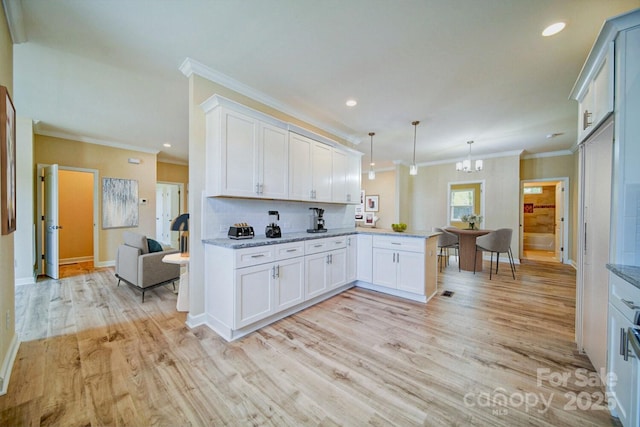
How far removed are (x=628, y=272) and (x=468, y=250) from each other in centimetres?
391

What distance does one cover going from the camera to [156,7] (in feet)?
5.80

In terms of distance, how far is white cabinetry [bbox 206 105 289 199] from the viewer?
8.13 ft

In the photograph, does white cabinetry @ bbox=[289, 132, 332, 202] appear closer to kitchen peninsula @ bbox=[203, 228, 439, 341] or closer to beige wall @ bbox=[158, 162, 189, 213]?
kitchen peninsula @ bbox=[203, 228, 439, 341]

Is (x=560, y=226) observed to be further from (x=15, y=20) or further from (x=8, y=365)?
(x=15, y=20)

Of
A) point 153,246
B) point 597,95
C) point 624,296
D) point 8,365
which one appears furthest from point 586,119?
point 153,246

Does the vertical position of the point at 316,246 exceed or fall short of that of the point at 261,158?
it falls short

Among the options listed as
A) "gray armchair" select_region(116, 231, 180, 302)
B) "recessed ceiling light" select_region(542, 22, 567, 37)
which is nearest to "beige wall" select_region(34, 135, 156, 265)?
"gray armchair" select_region(116, 231, 180, 302)

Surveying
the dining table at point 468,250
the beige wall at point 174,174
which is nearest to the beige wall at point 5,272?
the beige wall at point 174,174

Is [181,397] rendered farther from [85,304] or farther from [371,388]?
[85,304]

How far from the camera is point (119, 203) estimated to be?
551cm

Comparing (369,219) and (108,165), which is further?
(369,219)

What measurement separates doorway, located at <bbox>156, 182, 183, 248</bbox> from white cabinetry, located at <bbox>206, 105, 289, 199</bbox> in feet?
18.5

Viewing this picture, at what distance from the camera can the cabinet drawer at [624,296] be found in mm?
1185

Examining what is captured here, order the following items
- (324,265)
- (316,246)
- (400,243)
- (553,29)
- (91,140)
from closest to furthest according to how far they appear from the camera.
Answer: (553,29) → (316,246) → (324,265) → (400,243) → (91,140)
